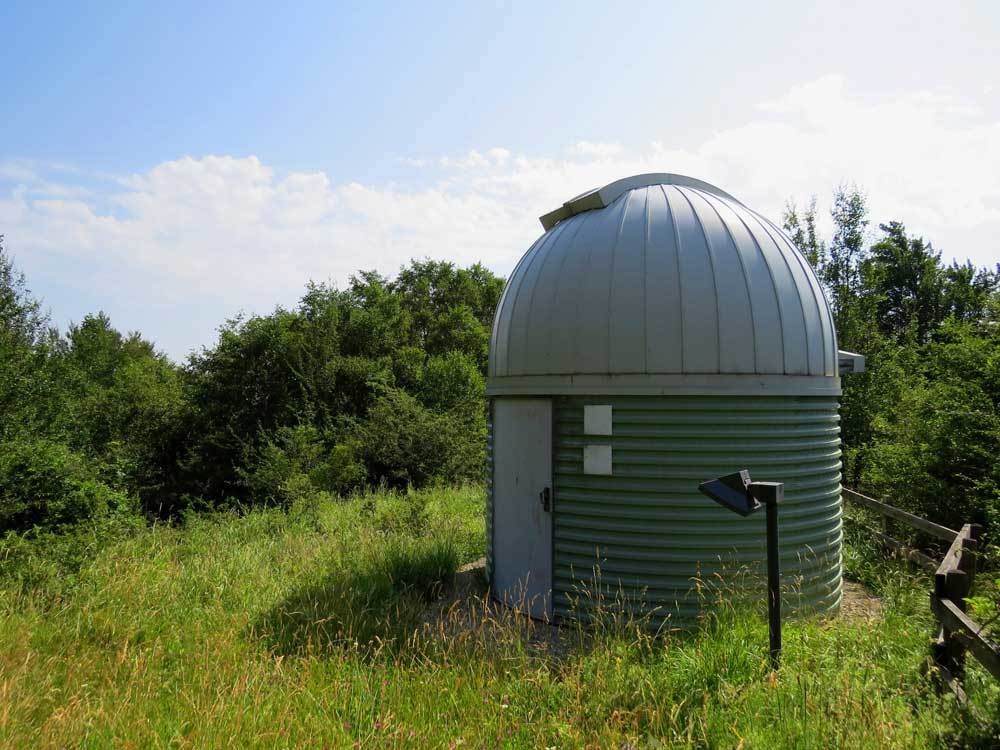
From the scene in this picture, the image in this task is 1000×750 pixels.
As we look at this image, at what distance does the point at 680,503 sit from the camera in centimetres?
611

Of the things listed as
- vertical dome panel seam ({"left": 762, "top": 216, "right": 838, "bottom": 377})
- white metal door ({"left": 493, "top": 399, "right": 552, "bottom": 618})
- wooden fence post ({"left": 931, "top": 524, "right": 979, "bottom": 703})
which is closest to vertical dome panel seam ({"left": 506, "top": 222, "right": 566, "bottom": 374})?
white metal door ({"left": 493, "top": 399, "right": 552, "bottom": 618})

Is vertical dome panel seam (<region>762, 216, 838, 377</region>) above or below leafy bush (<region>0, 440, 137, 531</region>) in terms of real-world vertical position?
above

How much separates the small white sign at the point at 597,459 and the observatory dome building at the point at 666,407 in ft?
0.05

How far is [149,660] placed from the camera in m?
4.84

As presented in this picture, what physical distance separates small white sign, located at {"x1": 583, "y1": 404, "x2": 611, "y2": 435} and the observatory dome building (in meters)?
0.01

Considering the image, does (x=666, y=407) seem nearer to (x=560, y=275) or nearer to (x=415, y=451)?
(x=560, y=275)

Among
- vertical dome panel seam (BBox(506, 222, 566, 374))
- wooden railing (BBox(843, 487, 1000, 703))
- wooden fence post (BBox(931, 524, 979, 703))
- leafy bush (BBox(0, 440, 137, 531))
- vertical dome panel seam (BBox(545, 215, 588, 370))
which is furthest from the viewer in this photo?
leafy bush (BBox(0, 440, 137, 531))

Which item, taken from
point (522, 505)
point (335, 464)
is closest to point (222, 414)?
point (335, 464)

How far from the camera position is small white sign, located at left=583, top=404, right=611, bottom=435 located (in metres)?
6.33

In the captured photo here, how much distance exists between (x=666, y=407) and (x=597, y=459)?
0.86 metres

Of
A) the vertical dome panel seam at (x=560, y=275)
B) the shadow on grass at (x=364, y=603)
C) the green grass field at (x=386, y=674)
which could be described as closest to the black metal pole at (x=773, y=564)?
the green grass field at (x=386, y=674)

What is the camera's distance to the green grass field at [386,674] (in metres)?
3.65

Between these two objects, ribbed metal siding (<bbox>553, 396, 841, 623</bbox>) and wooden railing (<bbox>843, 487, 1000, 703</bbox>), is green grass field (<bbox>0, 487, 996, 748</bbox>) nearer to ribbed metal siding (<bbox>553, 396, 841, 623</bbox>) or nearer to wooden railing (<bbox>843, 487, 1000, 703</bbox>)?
wooden railing (<bbox>843, 487, 1000, 703</bbox>)

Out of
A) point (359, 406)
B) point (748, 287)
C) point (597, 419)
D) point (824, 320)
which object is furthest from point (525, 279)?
point (359, 406)
